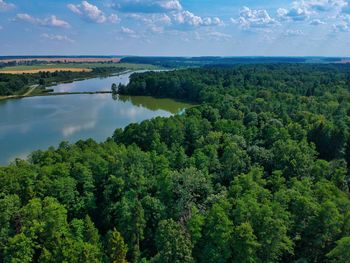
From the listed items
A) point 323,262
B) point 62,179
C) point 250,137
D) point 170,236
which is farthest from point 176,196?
point 250,137

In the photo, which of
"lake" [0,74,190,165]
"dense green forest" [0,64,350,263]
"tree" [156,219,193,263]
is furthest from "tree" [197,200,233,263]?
"lake" [0,74,190,165]

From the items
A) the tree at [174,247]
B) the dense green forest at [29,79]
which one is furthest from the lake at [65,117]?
the tree at [174,247]

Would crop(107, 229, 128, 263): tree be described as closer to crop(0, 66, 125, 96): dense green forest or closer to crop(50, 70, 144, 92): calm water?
crop(0, 66, 125, 96): dense green forest

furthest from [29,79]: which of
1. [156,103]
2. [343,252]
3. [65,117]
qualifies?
[343,252]

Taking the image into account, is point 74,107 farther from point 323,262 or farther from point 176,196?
point 323,262

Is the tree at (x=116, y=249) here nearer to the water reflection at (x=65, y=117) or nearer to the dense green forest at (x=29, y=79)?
the water reflection at (x=65, y=117)

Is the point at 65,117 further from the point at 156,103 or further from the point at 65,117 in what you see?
the point at 156,103
